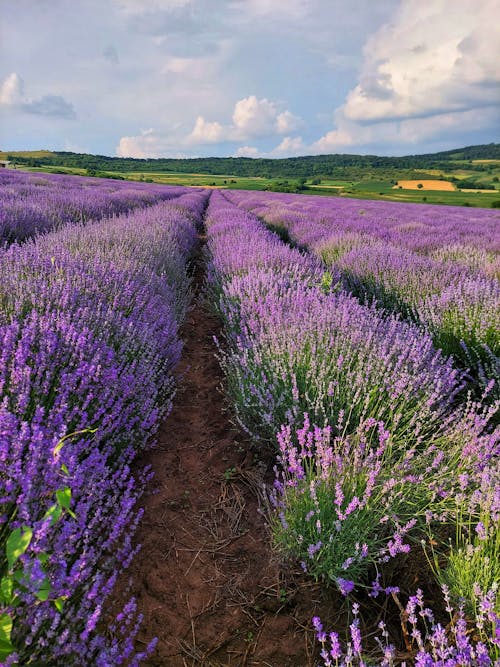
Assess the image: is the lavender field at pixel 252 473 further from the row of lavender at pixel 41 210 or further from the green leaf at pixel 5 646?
the row of lavender at pixel 41 210

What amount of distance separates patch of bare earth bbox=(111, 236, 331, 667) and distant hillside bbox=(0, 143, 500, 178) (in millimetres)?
69248

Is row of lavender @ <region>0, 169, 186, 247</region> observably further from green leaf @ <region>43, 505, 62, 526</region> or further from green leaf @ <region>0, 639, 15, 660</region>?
green leaf @ <region>0, 639, 15, 660</region>

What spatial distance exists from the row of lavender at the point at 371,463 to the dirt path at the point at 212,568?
152mm

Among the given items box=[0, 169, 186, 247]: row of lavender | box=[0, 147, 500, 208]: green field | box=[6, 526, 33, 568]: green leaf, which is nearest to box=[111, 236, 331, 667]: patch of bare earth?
box=[6, 526, 33, 568]: green leaf

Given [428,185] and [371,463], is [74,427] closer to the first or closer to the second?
[371,463]

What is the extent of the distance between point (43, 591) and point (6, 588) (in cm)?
12

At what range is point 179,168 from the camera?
7962 centimetres

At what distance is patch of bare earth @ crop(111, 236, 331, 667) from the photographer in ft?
4.82

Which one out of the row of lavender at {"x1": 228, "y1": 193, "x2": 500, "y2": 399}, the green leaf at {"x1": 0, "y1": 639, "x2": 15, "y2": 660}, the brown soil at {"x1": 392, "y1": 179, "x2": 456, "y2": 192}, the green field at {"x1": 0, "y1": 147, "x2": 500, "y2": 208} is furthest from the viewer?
the brown soil at {"x1": 392, "y1": 179, "x2": 456, "y2": 192}

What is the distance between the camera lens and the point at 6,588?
2.89 feet

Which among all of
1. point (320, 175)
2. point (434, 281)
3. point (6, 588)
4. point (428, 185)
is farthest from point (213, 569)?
point (320, 175)

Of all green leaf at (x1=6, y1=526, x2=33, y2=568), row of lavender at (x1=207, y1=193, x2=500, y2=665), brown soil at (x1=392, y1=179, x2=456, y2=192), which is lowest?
row of lavender at (x1=207, y1=193, x2=500, y2=665)

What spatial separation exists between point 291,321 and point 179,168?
8434 centimetres

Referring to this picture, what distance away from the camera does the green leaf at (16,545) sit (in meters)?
0.83
